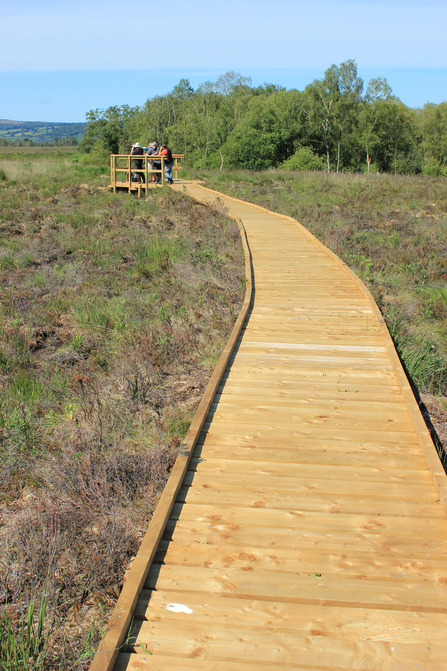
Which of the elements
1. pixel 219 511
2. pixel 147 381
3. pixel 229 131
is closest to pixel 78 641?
pixel 219 511

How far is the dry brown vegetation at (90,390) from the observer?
3175 millimetres

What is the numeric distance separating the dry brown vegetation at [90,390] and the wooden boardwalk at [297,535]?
39 cm

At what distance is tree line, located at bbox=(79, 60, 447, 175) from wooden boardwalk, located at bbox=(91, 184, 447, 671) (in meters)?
49.7

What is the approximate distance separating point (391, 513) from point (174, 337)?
4354 millimetres

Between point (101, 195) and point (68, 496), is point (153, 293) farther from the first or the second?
point (101, 195)

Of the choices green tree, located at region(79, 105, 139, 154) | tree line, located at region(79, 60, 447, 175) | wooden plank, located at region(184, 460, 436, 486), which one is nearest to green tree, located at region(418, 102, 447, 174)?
tree line, located at region(79, 60, 447, 175)

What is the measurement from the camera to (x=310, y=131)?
2392 inches

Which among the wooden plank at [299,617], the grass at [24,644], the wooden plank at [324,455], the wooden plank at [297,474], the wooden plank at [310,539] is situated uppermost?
the wooden plank at [324,455]

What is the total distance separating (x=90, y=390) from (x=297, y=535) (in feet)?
11.0

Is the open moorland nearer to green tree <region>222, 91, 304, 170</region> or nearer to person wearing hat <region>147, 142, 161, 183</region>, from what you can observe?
person wearing hat <region>147, 142, 161, 183</region>

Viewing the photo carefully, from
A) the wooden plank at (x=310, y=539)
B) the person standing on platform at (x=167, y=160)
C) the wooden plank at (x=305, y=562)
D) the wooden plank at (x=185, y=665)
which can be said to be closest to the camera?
the wooden plank at (x=185, y=665)

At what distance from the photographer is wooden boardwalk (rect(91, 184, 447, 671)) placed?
8.13ft

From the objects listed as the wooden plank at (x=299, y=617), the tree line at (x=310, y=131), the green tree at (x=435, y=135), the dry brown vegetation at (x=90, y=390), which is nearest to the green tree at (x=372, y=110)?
the tree line at (x=310, y=131)

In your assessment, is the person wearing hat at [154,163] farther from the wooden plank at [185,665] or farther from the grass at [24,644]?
the wooden plank at [185,665]
